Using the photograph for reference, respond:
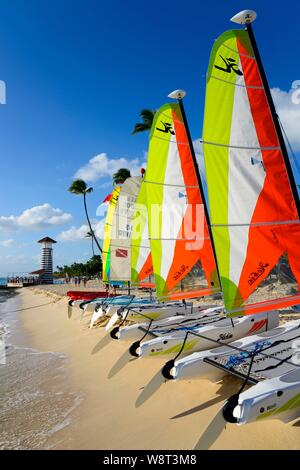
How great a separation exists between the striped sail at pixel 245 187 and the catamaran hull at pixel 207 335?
132cm

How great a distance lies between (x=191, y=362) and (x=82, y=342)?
7546mm

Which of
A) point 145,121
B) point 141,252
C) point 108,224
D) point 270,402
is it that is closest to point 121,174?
point 145,121

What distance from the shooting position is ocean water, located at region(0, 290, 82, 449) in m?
5.68

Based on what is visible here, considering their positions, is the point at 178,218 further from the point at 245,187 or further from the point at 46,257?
Answer: the point at 46,257

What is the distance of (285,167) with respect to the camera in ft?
20.2

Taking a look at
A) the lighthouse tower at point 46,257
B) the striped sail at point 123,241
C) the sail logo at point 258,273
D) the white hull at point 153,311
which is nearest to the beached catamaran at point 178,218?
the white hull at point 153,311

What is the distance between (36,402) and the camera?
7.24 m

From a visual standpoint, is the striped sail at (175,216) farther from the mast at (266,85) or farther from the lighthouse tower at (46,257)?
the lighthouse tower at (46,257)

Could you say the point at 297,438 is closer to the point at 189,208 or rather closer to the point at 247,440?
the point at 247,440

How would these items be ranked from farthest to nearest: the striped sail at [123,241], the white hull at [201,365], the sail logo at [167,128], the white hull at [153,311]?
the striped sail at [123,241]
the white hull at [153,311]
the sail logo at [167,128]
the white hull at [201,365]

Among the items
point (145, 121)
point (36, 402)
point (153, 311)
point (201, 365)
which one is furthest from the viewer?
point (145, 121)

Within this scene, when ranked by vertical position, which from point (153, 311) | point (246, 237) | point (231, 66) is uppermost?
point (231, 66)

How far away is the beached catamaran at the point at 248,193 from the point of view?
20.0 feet

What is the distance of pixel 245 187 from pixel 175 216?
3870 millimetres
